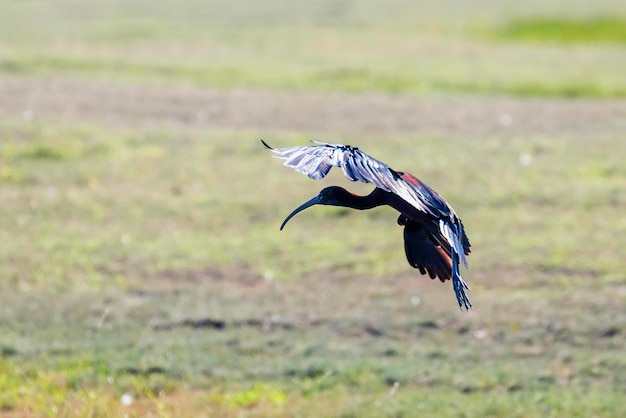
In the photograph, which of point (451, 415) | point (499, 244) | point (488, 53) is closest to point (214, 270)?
point (499, 244)

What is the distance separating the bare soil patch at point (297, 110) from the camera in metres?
13.2

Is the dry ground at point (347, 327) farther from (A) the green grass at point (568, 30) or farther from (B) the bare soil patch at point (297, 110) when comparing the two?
(A) the green grass at point (568, 30)

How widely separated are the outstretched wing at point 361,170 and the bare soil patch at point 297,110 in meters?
8.84

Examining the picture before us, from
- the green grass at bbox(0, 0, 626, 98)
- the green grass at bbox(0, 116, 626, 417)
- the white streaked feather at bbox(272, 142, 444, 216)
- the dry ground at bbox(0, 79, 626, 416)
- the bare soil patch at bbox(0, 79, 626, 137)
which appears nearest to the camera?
the white streaked feather at bbox(272, 142, 444, 216)

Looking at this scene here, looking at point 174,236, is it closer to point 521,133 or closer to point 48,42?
point 521,133

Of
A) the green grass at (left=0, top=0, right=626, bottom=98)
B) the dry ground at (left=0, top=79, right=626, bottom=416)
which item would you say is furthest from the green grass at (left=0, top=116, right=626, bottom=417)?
the green grass at (left=0, top=0, right=626, bottom=98)

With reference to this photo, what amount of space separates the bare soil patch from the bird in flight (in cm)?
852

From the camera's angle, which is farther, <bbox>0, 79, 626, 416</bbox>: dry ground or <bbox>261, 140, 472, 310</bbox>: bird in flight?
<bbox>0, 79, 626, 416</bbox>: dry ground

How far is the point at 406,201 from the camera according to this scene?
154 inches

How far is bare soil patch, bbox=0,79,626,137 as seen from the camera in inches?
520

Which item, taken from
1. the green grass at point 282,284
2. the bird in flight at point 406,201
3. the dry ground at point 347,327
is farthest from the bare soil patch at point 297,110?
the bird in flight at point 406,201

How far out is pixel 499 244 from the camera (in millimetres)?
9031

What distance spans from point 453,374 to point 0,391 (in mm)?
2610

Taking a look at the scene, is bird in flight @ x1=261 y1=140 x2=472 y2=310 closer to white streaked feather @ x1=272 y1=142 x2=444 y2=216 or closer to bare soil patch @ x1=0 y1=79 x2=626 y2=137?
white streaked feather @ x1=272 y1=142 x2=444 y2=216
